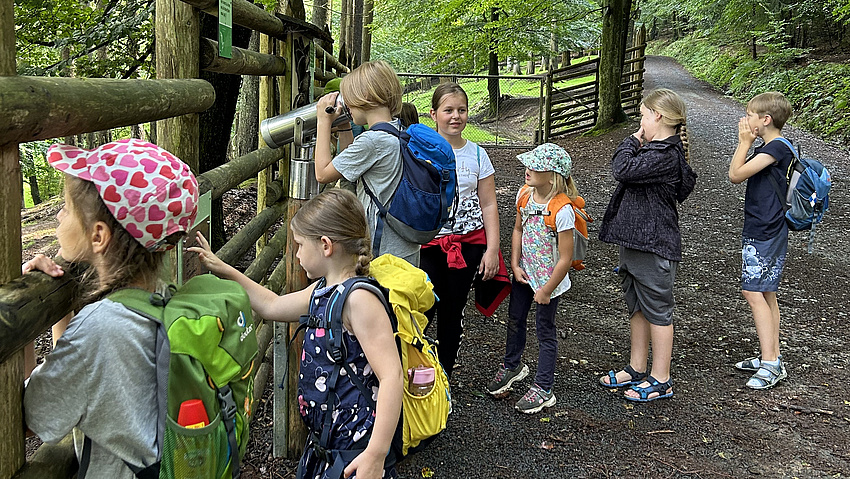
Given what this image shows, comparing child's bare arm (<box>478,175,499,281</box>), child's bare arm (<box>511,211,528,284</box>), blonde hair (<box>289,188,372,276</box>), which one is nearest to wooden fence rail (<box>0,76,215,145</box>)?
blonde hair (<box>289,188,372,276</box>)

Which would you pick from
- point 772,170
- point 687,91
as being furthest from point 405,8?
point 772,170

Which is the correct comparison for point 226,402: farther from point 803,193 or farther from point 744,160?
point 803,193

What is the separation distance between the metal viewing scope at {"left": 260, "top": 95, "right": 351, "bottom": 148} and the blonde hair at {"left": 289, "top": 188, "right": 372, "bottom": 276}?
743mm

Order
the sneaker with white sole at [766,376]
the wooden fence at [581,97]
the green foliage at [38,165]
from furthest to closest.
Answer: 1. the green foliage at [38,165]
2. the wooden fence at [581,97]
3. the sneaker with white sole at [766,376]

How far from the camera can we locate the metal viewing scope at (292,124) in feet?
9.71

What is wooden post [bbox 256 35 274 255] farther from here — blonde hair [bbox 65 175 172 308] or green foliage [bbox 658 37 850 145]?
green foliage [bbox 658 37 850 145]

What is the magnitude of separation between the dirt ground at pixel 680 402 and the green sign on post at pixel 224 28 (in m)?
2.04

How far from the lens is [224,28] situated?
2.47 m

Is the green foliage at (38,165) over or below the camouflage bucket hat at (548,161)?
below

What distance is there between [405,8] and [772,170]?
18.0 m

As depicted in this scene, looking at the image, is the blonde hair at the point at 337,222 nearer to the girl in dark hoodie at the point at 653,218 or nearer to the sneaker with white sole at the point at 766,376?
the girl in dark hoodie at the point at 653,218

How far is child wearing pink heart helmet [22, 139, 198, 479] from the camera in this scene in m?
1.43

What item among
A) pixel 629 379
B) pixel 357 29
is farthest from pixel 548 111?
pixel 629 379

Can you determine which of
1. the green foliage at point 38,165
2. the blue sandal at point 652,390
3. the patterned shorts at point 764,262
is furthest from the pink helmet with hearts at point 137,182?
the green foliage at point 38,165
